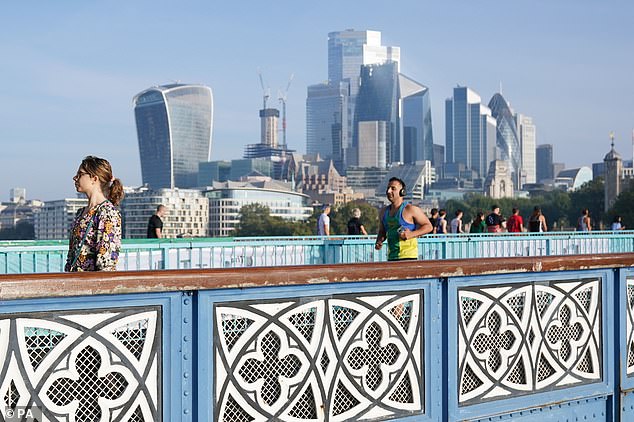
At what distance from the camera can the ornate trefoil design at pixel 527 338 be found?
5332mm

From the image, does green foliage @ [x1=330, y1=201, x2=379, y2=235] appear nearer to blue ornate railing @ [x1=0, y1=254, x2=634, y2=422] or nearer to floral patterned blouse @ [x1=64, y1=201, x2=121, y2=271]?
blue ornate railing @ [x1=0, y1=254, x2=634, y2=422]

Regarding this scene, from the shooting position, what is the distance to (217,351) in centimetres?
427

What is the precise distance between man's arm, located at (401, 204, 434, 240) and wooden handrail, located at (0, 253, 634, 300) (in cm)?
305

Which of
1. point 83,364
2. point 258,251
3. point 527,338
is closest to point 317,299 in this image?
point 83,364

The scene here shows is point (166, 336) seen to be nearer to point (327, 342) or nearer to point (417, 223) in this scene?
point (327, 342)

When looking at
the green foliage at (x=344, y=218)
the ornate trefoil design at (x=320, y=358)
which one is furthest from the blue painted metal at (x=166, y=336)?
the green foliage at (x=344, y=218)

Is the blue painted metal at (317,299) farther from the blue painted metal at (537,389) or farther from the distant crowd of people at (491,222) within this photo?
the distant crowd of people at (491,222)

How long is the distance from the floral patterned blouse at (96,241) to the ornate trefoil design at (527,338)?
209cm

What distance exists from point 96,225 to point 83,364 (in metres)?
1.87

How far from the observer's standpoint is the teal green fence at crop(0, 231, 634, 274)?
1416cm

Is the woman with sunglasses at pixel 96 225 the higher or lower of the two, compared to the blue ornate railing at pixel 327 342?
higher

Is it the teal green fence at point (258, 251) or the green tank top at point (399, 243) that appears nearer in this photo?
the green tank top at point (399, 243)

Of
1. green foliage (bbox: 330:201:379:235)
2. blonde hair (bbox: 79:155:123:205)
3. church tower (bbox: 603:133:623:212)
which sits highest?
church tower (bbox: 603:133:623:212)

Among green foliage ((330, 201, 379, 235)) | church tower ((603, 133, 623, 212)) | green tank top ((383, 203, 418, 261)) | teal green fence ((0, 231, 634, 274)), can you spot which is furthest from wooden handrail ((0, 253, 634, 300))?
church tower ((603, 133, 623, 212))
